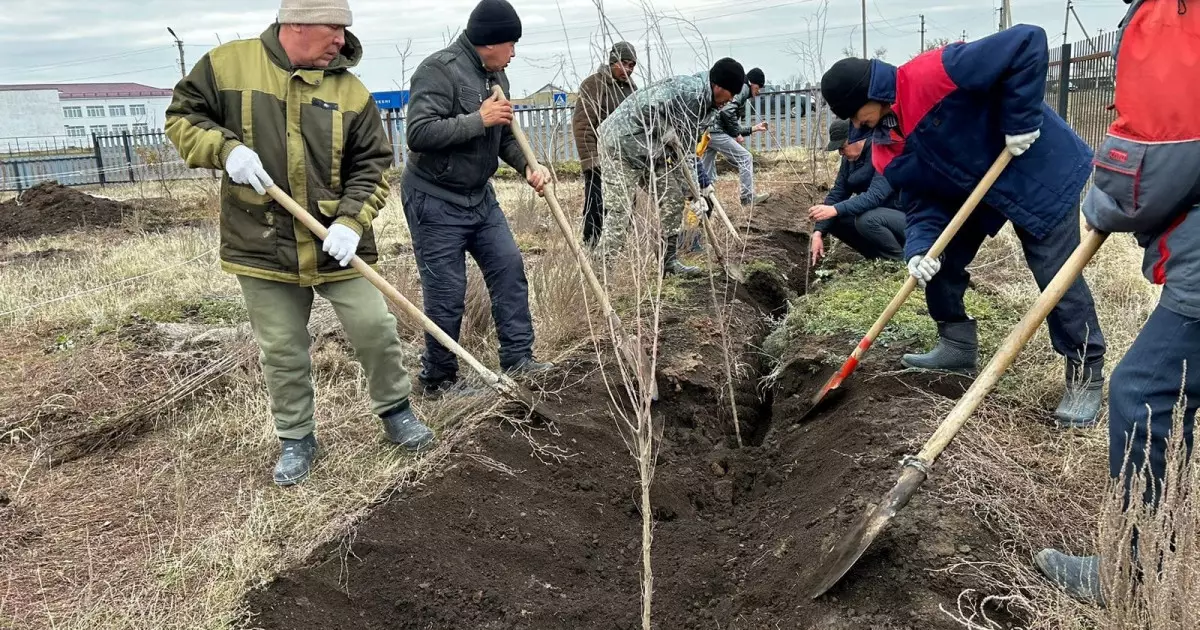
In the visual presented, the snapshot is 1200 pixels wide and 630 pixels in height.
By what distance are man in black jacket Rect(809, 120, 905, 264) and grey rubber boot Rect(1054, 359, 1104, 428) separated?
2.48 metres

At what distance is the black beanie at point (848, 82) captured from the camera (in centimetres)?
325

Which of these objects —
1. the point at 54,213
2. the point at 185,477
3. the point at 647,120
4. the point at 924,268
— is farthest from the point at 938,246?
the point at 54,213

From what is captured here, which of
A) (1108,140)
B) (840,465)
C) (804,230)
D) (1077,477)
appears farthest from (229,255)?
(804,230)

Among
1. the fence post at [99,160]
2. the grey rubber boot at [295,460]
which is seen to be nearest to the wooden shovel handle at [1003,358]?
the grey rubber boot at [295,460]

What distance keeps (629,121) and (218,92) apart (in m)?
3.17

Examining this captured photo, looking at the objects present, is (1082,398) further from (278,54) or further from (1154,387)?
(278,54)

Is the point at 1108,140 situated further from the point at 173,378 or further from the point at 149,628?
the point at 173,378

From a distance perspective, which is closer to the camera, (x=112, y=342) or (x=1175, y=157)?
(x=1175, y=157)

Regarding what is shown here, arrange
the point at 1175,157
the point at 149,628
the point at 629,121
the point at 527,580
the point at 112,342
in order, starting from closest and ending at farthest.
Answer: the point at 1175,157
the point at 149,628
the point at 527,580
the point at 112,342
the point at 629,121

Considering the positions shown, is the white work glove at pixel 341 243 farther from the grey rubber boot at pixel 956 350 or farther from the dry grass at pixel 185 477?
the grey rubber boot at pixel 956 350

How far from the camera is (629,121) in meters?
5.68

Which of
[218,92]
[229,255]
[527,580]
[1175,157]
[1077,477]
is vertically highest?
[218,92]

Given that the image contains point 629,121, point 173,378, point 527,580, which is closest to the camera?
point 527,580

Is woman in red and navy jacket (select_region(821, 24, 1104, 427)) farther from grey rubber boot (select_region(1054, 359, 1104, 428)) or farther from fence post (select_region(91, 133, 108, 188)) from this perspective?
fence post (select_region(91, 133, 108, 188))
